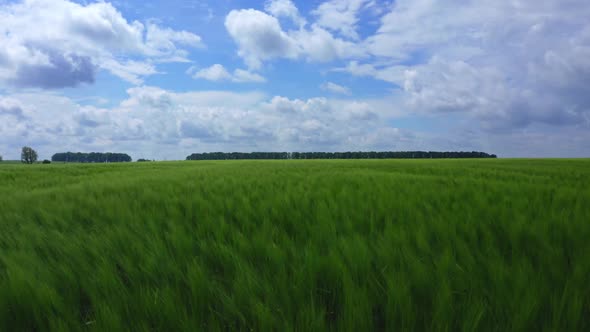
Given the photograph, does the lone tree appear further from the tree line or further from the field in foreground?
the field in foreground

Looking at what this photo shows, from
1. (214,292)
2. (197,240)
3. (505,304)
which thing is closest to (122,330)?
(214,292)

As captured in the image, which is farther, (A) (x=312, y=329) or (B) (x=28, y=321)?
(B) (x=28, y=321)

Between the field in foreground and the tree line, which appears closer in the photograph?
the field in foreground

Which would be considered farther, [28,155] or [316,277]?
[28,155]

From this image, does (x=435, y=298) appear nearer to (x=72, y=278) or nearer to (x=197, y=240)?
(x=197, y=240)

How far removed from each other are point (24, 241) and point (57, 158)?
174 m

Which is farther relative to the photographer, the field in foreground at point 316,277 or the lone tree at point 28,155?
the lone tree at point 28,155

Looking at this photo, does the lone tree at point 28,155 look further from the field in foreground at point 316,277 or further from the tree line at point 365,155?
the field in foreground at point 316,277

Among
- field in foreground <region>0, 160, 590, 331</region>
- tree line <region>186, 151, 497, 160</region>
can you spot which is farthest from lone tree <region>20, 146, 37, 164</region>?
field in foreground <region>0, 160, 590, 331</region>

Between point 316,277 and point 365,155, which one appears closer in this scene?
point 316,277

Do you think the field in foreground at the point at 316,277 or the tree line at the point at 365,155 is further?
the tree line at the point at 365,155

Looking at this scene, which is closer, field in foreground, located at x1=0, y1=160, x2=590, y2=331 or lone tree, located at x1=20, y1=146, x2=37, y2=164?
field in foreground, located at x1=0, y1=160, x2=590, y2=331

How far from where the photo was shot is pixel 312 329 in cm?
95

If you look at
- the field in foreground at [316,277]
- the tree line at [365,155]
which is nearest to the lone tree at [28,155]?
the tree line at [365,155]
